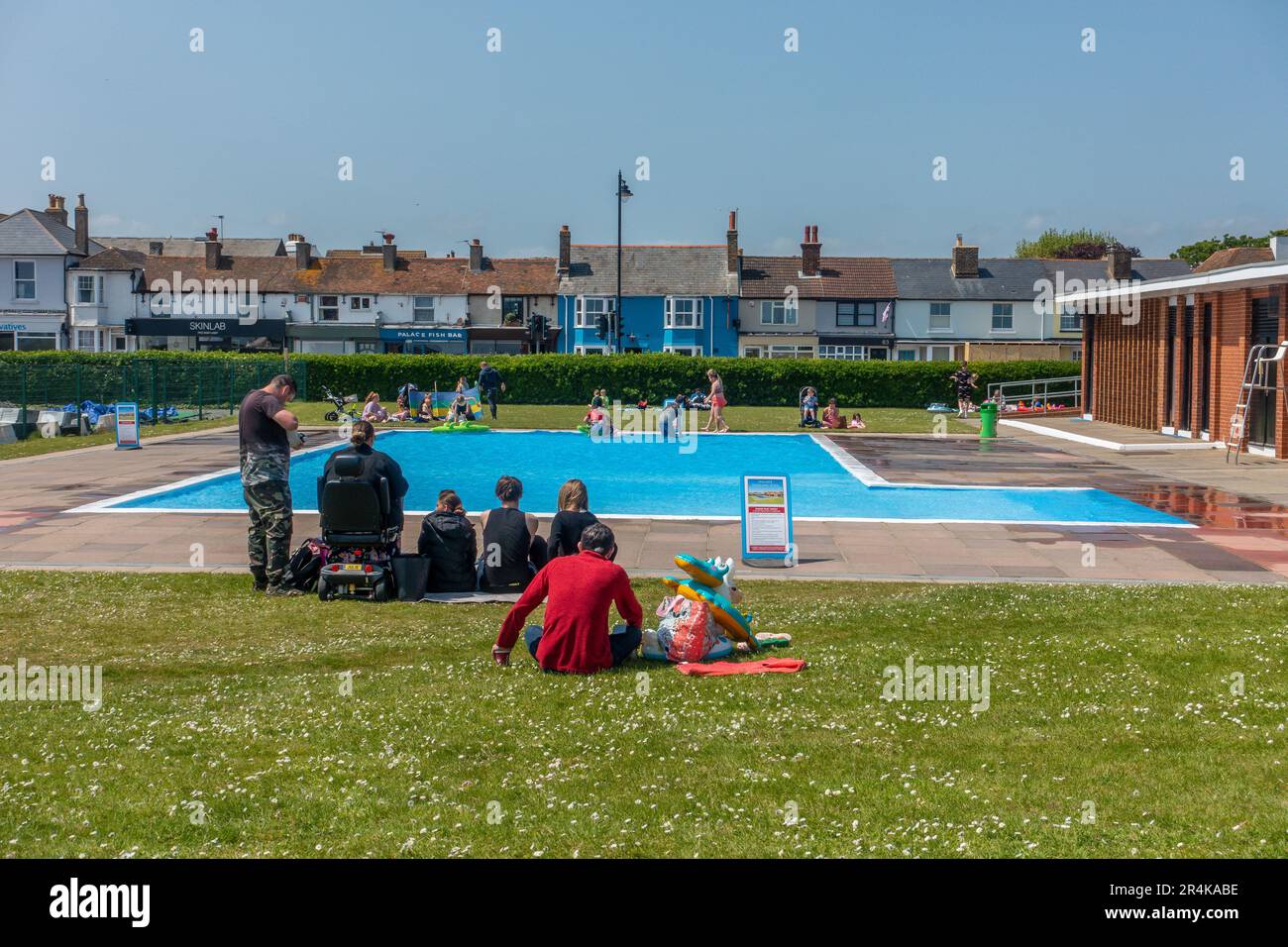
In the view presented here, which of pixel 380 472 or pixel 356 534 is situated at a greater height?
pixel 380 472

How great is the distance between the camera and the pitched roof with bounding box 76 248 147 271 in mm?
75188

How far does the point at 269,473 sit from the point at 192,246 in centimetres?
10103

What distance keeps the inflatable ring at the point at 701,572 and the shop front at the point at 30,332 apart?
73.7 m

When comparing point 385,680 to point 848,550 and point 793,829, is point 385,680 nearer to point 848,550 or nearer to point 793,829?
point 793,829

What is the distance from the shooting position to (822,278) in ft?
256

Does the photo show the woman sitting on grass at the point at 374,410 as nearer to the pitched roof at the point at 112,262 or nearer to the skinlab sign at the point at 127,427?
the skinlab sign at the point at 127,427

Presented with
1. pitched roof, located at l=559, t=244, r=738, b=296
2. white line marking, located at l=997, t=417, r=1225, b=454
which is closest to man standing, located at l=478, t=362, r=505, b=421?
white line marking, located at l=997, t=417, r=1225, b=454

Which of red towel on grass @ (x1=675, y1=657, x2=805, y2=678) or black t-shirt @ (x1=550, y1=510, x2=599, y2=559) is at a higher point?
black t-shirt @ (x1=550, y1=510, x2=599, y2=559)

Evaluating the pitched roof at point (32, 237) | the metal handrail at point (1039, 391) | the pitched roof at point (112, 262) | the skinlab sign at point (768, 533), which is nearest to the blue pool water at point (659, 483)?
the skinlab sign at point (768, 533)

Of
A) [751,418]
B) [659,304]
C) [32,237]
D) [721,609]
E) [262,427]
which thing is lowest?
[721,609]

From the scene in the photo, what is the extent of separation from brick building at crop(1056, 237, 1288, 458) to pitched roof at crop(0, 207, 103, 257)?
194 feet

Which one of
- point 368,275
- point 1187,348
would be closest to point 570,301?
point 368,275

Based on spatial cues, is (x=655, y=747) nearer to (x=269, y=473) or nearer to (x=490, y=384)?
(x=269, y=473)

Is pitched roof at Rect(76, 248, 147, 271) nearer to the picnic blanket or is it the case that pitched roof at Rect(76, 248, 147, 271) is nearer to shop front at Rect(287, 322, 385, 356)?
shop front at Rect(287, 322, 385, 356)
